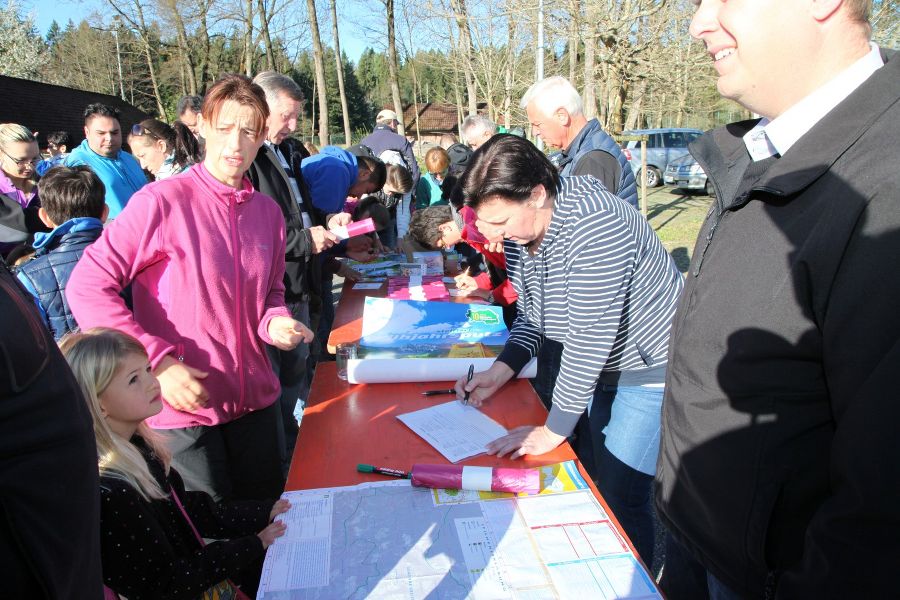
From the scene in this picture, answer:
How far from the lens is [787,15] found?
2.89ft

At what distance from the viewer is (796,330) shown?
0.84 meters

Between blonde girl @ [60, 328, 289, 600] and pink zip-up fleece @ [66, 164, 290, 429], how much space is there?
0.43 ft

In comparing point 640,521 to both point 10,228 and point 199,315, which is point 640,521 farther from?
point 10,228

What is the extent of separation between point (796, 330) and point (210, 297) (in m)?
Answer: 1.50

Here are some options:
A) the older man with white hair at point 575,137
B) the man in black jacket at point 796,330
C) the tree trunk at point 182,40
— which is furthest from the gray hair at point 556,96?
the tree trunk at point 182,40

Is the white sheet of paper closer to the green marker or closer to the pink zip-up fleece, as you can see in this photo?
the green marker

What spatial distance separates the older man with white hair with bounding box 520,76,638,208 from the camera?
2.97m

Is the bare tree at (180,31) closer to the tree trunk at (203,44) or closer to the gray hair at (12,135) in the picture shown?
the tree trunk at (203,44)

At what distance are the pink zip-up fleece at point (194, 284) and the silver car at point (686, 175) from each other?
13277mm

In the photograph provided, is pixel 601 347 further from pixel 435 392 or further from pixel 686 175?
pixel 686 175

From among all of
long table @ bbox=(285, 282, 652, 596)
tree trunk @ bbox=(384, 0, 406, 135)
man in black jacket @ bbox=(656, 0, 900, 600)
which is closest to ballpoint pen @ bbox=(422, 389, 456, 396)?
long table @ bbox=(285, 282, 652, 596)

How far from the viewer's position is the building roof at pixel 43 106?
1519cm

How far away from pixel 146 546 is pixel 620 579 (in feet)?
3.28

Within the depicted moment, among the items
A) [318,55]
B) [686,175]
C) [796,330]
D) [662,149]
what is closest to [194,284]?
[796,330]
